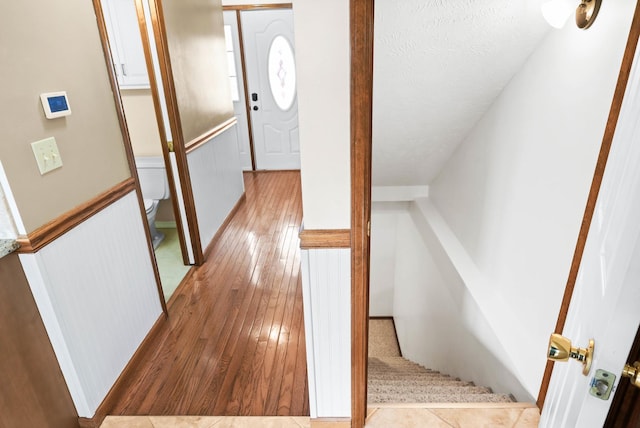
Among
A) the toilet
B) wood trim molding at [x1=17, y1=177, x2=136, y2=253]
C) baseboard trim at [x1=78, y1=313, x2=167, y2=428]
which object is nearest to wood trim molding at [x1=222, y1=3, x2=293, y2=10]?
the toilet

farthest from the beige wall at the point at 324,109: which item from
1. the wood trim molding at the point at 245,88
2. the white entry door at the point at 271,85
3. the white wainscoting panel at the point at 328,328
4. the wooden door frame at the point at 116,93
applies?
the wood trim molding at the point at 245,88

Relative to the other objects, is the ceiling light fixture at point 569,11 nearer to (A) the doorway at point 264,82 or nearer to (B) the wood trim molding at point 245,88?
(A) the doorway at point 264,82

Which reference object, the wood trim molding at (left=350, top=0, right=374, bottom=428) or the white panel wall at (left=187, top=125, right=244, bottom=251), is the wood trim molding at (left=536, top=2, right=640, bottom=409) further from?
the white panel wall at (left=187, top=125, right=244, bottom=251)

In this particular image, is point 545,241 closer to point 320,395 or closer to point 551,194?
point 551,194

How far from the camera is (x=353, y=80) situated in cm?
107

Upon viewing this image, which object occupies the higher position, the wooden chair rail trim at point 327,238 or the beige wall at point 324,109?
the beige wall at point 324,109

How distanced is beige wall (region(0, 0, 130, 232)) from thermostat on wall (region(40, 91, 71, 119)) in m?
0.02

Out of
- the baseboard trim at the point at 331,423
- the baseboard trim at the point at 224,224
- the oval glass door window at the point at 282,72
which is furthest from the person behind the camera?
the oval glass door window at the point at 282,72

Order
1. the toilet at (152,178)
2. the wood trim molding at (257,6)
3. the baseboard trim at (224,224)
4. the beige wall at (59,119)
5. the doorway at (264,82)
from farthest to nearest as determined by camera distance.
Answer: the doorway at (264,82), the wood trim molding at (257,6), the toilet at (152,178), the baseboard trim at (224,224), the beige wall at (59,119)

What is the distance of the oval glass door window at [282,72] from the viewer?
4.71 meters

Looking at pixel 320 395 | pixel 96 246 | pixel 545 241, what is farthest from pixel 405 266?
pixel 96 246

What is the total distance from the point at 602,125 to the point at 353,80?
87 cm

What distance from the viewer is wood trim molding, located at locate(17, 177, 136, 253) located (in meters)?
1.33

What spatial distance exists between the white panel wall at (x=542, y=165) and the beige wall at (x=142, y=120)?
8.47 feet
